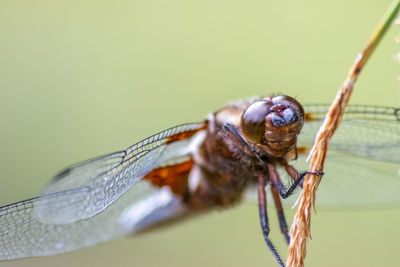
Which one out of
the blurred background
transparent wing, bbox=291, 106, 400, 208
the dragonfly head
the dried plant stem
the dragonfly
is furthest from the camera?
the blurred background

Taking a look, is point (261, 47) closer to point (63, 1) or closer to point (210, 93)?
point (210, 93)

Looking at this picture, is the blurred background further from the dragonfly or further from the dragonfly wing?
the dragonfly wing

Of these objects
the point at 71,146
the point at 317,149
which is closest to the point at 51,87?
the point at 71,146

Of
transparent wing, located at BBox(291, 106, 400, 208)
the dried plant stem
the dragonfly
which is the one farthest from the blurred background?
the dried plant stem

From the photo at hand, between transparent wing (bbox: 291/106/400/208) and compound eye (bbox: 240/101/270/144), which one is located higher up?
compound eye (bbox: 240/101/270/144)

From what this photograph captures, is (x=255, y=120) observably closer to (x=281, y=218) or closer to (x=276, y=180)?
(x=276, y=180)

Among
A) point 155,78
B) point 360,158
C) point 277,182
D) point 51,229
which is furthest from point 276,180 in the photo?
point 155,78

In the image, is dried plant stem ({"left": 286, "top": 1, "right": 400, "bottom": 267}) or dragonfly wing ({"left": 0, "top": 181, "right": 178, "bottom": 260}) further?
dragonfly wing ({"left": 0, "top": 181, "right": 178, "bottom": 260})

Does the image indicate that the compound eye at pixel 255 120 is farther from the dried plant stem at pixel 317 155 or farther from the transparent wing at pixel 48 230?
the transparent wing at pixel 48 230
